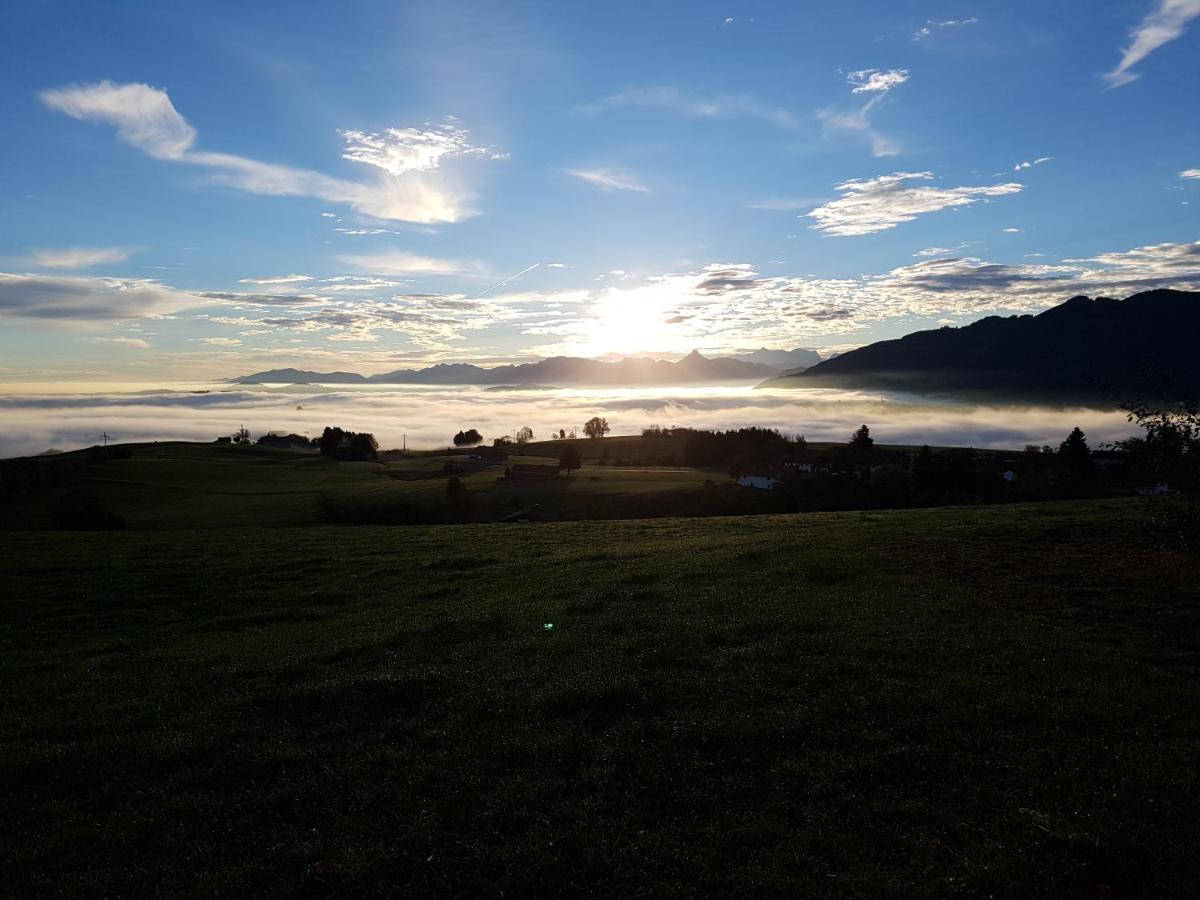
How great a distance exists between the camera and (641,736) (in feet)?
37.9

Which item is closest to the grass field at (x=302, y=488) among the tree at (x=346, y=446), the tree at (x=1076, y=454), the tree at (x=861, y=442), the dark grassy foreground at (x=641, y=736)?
the tree at (x=346, y=446)

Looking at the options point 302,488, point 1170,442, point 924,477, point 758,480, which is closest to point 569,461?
point 758,480

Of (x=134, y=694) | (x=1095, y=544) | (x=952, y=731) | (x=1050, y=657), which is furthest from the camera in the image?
(x=1095, y=544)

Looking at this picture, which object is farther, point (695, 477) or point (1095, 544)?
point (695, 477)

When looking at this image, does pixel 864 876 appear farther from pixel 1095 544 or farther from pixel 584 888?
pixel 1095 544

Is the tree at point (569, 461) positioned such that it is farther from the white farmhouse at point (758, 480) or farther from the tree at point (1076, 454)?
the tree at point (1076, 454)

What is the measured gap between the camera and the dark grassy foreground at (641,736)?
27.5ft

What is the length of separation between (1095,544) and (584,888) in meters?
23.1

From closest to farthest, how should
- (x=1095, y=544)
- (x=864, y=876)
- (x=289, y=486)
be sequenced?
(x=864, y=876) < (x=1095, y=544) < (x=289, y=486)

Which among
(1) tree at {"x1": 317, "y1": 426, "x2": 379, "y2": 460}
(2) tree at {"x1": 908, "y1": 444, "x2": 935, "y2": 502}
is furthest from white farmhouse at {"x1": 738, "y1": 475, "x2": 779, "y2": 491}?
(1) tree at {"x1": 317, "y1": 426, "x2": 379, "y2": 460}

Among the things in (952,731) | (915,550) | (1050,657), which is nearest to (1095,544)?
(915,550)

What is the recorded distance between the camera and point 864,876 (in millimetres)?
7910

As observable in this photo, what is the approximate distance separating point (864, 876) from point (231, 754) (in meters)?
9.84

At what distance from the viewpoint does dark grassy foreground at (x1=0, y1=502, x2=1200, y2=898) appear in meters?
8.37
